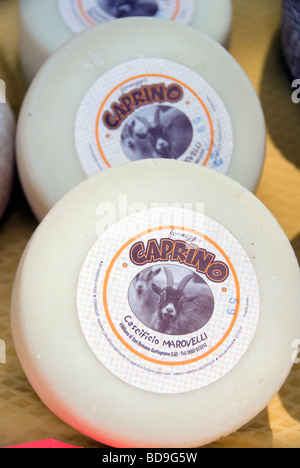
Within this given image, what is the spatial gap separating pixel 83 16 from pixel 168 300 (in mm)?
644

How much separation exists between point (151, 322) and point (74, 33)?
0.62 m

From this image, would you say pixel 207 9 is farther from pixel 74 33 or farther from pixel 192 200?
pixel 192 200

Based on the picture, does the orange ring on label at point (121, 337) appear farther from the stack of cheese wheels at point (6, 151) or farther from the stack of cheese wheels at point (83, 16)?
the stack of cheese wheels at point (83, 16)

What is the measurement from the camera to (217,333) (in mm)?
900

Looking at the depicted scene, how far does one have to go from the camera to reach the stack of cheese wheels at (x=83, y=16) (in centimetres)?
125

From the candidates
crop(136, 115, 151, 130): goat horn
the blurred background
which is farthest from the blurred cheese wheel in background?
crop(136, 115, 151, 130): goat horn

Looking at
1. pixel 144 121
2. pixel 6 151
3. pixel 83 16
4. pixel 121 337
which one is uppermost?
pixel 83 16

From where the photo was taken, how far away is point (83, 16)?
1.27 metres

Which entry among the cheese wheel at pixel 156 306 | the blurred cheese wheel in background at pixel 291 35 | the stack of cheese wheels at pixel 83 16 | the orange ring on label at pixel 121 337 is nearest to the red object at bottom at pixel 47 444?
the cheese wheel at pixel 156 306

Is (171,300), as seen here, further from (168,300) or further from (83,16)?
(83,16)

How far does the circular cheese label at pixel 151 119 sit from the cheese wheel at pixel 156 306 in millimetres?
143

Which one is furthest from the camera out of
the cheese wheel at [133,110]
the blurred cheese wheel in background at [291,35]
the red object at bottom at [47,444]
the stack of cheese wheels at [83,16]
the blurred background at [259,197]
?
the blurred cheese wheel in background at [291,35]

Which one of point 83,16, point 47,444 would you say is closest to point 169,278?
point 47,444

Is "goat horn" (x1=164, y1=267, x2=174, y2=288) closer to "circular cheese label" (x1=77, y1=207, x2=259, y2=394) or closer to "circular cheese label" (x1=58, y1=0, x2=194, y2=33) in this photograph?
"circular cheese label" (x1=77, y1=207, x2=259, y2=394)
